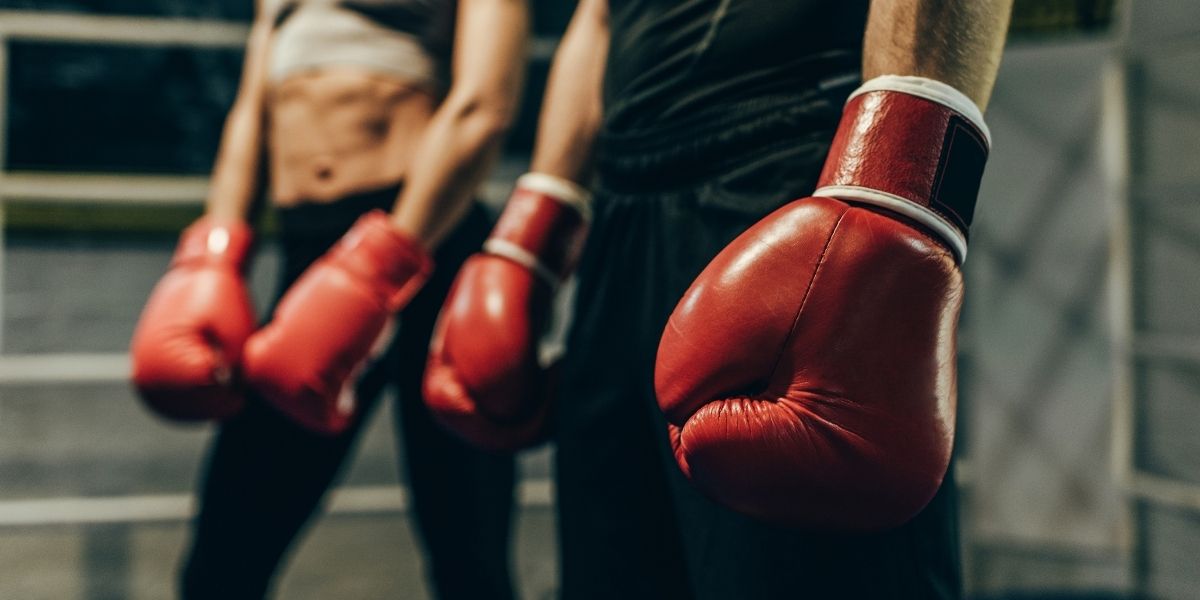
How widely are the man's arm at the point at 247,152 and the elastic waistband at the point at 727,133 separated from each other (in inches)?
27.5

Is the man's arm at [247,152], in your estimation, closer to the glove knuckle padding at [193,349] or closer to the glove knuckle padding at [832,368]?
the glove knuckle padding at [193,349]

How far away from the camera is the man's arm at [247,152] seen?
1.07 metres

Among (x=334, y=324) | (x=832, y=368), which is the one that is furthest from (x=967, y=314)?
(x=832, y=368)

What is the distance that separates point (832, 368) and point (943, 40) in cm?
18

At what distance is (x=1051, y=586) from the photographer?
75.1 inches

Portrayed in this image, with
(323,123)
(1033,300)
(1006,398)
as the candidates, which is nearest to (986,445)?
(1006,398)

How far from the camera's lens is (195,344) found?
2.96 feet

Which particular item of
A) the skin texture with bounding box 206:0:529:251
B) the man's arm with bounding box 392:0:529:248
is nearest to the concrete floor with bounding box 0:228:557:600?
the skin texture with bounding box 206:0:529:251

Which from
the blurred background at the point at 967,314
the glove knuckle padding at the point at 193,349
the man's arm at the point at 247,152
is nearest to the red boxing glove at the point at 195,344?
the glove knuckle padding at the point at 193,349

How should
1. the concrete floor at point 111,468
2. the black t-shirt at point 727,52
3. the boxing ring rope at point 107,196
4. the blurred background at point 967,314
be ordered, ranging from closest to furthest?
the black t-shirt at point 727,52 < the boxing ring rope at point 107,196 < the blurred background at point 967,314 < the concrete floor at point 111,468

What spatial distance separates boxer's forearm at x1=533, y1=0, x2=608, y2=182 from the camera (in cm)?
73

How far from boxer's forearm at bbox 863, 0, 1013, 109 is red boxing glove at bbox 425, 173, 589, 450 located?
1.17 feet

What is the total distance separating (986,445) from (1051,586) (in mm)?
516

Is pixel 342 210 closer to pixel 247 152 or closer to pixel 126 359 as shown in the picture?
pixel 247 152
